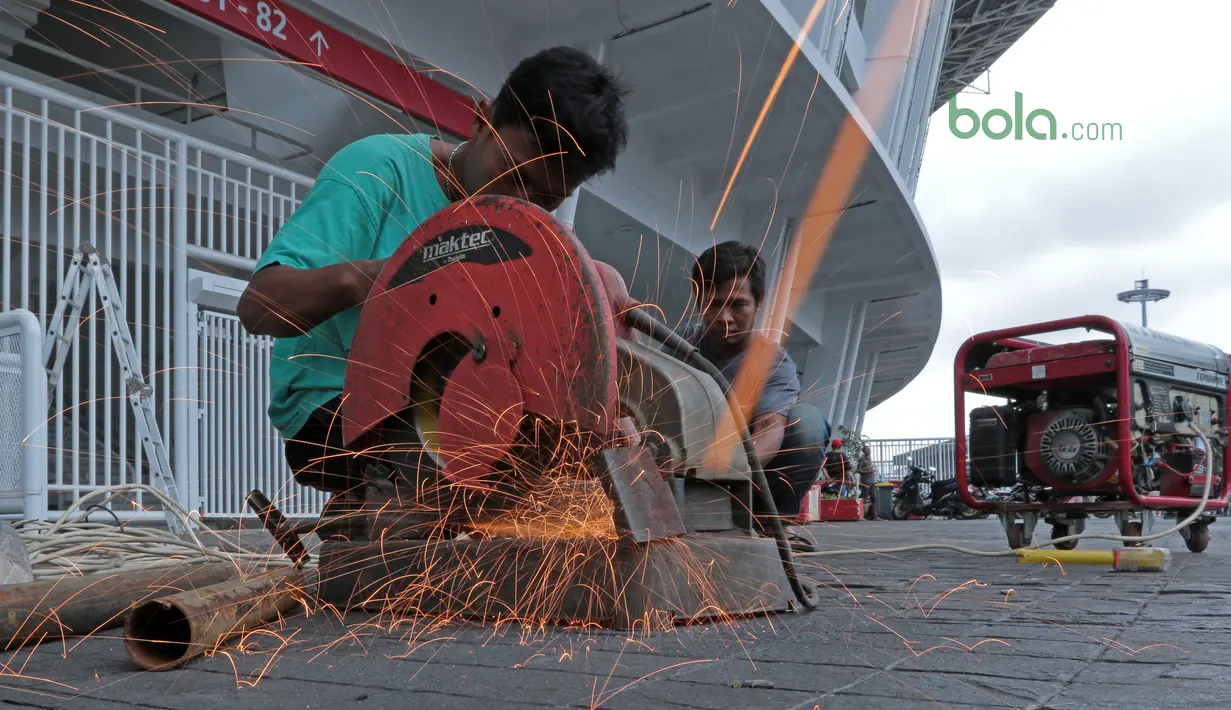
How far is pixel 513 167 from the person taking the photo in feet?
7.64

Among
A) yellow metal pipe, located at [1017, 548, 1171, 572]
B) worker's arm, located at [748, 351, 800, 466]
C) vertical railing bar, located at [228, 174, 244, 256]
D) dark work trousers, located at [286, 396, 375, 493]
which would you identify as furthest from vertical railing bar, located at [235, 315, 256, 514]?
yellow metal pipe, located at [1017, 548, 1171, 572]

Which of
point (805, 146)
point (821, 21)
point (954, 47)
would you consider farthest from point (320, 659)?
point (954, 47)

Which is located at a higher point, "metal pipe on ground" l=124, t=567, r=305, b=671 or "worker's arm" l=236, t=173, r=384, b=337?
"worker's arm" l=236, t=173, r=384, b=337

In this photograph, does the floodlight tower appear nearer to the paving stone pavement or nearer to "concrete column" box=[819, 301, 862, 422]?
"concrete column" box=[819, 301, 862, 422]

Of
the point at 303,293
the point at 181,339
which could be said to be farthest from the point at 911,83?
the point at 303,293

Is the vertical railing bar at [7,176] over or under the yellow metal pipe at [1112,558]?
over

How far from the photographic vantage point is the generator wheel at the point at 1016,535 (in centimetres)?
545

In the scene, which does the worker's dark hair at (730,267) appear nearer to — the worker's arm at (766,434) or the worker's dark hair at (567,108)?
the worker's arm at (766,434)

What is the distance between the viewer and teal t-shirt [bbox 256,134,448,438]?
2.33 meters

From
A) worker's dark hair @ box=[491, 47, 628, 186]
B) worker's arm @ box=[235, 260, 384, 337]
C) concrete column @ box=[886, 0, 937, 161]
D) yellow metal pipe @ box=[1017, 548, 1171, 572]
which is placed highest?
concrete column @ box=[886, 0, 937, 161]

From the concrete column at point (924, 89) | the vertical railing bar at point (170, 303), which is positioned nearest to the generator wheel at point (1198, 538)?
the vertical railing bar at point (170, 303)

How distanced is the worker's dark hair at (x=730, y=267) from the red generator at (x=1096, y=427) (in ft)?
7.28

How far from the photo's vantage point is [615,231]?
423 inches

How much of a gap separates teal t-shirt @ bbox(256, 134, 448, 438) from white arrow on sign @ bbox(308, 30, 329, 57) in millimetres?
4309
